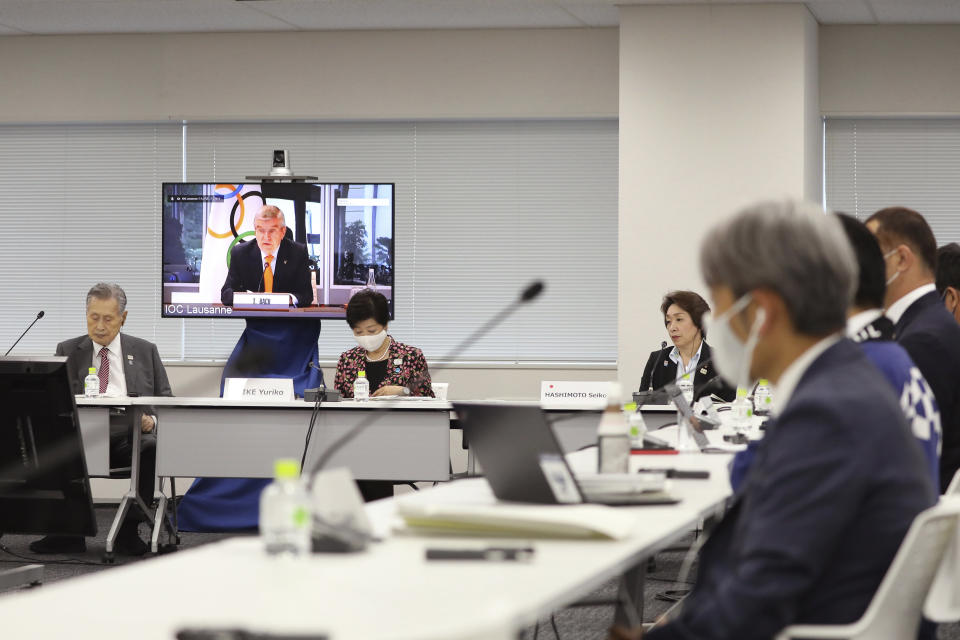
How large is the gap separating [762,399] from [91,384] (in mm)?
3277

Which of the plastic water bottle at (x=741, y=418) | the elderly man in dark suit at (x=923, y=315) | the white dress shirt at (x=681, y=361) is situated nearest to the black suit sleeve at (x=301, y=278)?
the white dress shirt at (x=681, y=361)

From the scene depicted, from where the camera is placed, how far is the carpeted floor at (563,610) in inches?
155

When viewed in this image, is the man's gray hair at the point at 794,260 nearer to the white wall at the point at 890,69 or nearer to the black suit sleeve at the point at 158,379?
the black suit sleeve at the point at 158,379

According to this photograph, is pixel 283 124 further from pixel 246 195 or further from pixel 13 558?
pixel 13 558

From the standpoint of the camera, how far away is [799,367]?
1500mm

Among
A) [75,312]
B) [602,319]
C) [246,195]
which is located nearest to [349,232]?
[246,195]

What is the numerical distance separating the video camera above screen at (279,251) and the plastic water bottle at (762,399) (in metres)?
2.07

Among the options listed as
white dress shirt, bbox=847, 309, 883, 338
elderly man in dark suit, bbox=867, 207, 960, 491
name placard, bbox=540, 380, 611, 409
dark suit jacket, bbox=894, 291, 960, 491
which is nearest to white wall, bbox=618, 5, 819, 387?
name placard, bbox=540, 380, 611, 409

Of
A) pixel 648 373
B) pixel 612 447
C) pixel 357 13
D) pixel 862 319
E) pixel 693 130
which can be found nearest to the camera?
pixel 862 319

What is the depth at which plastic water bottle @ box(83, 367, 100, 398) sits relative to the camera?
572cm

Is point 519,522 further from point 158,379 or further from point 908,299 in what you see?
point 158,379

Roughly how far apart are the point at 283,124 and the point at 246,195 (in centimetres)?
131

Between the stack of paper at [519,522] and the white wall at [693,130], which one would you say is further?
the white wall at [693,130]

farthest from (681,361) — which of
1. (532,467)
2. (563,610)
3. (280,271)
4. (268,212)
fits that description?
(532,467)
